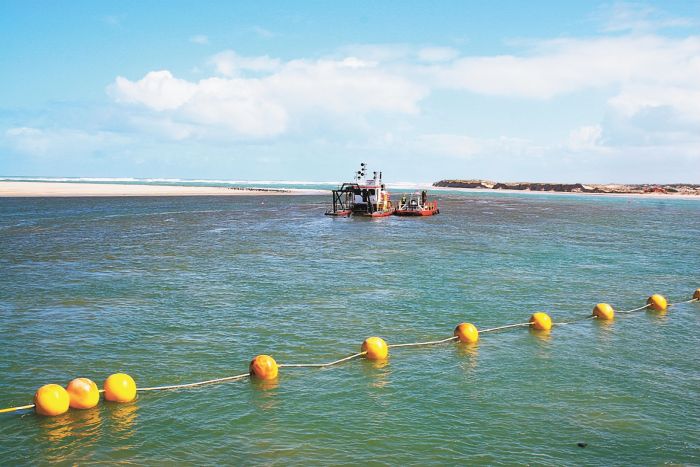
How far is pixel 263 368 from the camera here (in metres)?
13.8

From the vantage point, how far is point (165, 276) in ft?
90.8

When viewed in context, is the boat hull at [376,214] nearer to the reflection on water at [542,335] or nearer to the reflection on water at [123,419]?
the reflection on water at [542,335]

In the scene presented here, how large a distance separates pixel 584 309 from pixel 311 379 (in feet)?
42.6

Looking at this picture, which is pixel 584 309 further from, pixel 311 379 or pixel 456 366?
pixel 311 379

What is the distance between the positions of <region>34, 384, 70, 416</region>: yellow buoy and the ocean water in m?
0.27

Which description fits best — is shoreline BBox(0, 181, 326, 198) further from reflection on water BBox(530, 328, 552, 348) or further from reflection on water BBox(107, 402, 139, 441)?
reflection on water BBox(530, 328, 552, 348)

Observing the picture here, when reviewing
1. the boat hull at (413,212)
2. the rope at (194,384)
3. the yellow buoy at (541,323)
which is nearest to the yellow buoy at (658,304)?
the yellow buoy at (541,323)

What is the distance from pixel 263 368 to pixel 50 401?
468 centimetres

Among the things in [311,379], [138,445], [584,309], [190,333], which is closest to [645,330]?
[584,309]

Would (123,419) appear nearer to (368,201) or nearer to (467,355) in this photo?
(467,355)

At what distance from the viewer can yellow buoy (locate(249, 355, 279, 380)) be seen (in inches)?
542

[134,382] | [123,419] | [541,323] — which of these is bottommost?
[123,419]

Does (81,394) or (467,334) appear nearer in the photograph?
(81,394)

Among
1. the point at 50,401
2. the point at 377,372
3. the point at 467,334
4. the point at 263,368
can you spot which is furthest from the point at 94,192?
the point at 377,372
